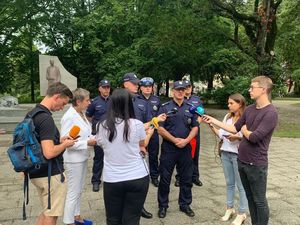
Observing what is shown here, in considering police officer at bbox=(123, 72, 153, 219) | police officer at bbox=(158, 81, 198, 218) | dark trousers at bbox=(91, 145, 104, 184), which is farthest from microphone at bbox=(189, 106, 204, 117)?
dark trousers at bbox=(91, 145, 104, 184)

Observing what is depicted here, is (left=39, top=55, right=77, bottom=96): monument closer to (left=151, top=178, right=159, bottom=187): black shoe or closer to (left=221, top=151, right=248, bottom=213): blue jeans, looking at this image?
(left=151, top=178, right=159, bottom=187): black shoe

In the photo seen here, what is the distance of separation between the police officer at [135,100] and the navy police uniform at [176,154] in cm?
38

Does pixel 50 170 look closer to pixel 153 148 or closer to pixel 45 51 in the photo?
pixel 153 148

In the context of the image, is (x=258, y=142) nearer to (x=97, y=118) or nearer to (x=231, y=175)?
(x=231, y=175)

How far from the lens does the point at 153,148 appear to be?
21.1 ft

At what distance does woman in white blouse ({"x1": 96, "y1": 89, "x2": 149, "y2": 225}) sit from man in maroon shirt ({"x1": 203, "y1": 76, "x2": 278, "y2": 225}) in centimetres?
126

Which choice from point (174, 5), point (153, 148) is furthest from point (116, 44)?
point (153, 148)

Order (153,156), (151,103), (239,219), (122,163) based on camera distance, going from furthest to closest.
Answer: (153,156), (151,103), (239,219), (122,163)

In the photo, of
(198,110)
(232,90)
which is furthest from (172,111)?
(232,90)

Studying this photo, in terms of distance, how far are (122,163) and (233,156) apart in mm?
1979

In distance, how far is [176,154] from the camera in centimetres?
459

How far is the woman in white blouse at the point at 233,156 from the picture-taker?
439 centimetres

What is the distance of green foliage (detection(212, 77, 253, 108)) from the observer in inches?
700

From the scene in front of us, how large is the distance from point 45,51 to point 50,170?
93.8ft
